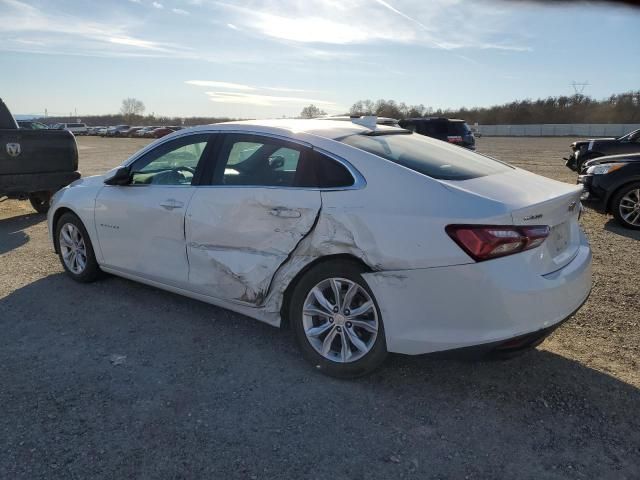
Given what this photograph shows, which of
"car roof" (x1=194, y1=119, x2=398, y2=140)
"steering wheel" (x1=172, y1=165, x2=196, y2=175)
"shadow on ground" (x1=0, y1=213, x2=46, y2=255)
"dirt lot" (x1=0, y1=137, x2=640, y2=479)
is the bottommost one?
"shadow on ground" (x1=0, y1=213, x2=46, y2=255)

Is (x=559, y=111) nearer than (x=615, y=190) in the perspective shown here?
No

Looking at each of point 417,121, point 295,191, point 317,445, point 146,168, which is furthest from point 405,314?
point 417,121

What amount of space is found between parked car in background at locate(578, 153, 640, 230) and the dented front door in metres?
6.54

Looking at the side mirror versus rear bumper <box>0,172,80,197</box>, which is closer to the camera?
the side mirror

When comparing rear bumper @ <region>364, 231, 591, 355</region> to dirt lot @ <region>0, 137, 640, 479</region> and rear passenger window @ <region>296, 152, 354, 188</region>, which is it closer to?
dirt lot @ <region>0, 137, 640, 479</region>

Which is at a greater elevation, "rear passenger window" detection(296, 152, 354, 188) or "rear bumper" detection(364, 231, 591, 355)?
"rear passenger window" detection(296, 152, 354, 188)

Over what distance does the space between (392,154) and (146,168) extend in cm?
232

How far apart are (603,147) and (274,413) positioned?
14271 millimetres

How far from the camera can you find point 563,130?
222ft

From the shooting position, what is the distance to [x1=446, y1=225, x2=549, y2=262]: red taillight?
284 centimetres

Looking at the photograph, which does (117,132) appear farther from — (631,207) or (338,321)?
(338,321)

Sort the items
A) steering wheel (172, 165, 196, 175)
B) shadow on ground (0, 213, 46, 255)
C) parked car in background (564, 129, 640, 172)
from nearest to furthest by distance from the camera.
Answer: steering wheel (172, 165, 196, 175), shadow on ground (0, 213, 46, 255), parked car in background (564, 129, 640, 172)

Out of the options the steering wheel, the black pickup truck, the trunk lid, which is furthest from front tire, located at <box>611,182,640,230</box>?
the black pickup truck

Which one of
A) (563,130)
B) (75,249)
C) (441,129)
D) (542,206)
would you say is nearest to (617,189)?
(542,206)
